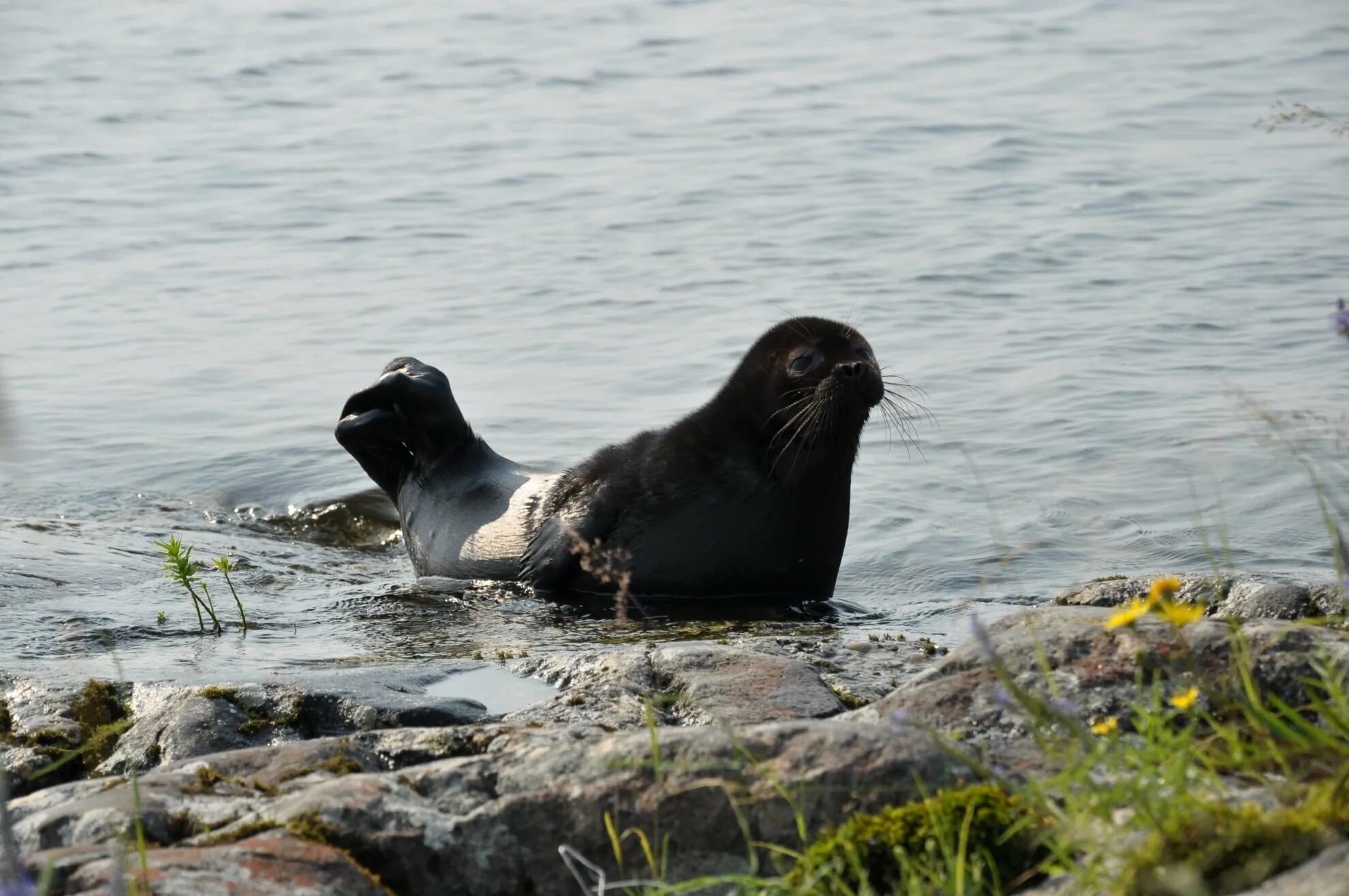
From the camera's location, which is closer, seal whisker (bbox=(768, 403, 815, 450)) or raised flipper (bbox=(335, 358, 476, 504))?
seal whisker (bbox=(768, 403, 815, 450))

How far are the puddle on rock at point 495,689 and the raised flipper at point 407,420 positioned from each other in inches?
151

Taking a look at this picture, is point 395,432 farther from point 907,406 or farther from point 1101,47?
point 1101,47

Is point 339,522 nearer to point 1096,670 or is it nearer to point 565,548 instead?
point 565,548

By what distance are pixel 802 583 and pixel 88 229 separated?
11.4 meters

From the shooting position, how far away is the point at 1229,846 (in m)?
2.80

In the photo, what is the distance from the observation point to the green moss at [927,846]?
3.01 m

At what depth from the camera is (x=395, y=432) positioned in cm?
924

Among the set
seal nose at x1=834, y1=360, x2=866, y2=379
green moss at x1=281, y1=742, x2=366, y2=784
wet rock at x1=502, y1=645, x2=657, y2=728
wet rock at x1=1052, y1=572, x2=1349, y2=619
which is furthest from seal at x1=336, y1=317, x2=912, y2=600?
green moss at x1=281, y1=742, x2=366, y2=784

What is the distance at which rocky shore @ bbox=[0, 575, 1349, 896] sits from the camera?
3.18 meters

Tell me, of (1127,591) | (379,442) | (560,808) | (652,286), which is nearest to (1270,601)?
(1127,591)

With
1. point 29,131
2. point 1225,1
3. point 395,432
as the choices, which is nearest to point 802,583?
point 395,432

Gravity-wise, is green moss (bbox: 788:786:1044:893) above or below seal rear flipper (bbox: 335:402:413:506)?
above

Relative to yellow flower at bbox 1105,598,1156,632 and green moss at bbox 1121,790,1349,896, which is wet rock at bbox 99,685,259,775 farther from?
green moss at bbox 1121,790,1349,896

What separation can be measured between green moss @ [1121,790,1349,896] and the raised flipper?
6.63m
